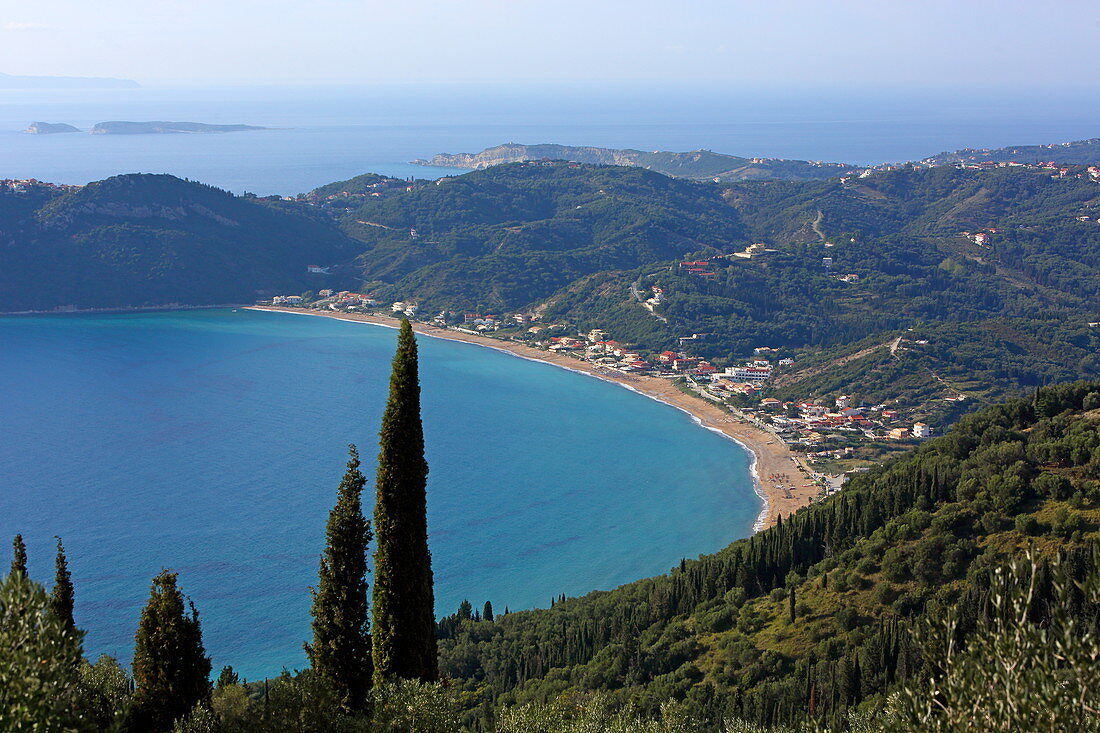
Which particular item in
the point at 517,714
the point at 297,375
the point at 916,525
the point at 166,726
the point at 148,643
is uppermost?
the point at 148,643

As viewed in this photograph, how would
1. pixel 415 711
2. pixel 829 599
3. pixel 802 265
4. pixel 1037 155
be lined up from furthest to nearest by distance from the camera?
pixel 1037 155 → pixel 802 265 → pixel 829 599 → pixel 415 711

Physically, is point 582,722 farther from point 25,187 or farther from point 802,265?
point 25,187

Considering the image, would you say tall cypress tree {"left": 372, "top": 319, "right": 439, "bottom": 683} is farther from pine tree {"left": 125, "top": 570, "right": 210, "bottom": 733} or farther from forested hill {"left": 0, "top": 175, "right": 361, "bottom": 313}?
forested hill {"left": 0, "top": 175, "right": 361, "bottom": 313}

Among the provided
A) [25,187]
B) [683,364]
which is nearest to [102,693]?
[683,364]

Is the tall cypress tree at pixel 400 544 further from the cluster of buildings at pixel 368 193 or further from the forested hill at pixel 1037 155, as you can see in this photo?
the forested hill at pixel 1037 155

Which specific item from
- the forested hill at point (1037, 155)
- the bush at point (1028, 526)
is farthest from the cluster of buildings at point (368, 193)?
the bush at point (1028, 526)

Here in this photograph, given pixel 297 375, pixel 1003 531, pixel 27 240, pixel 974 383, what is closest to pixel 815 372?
pixel 974 383

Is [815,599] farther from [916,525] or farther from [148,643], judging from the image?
[148,643]
